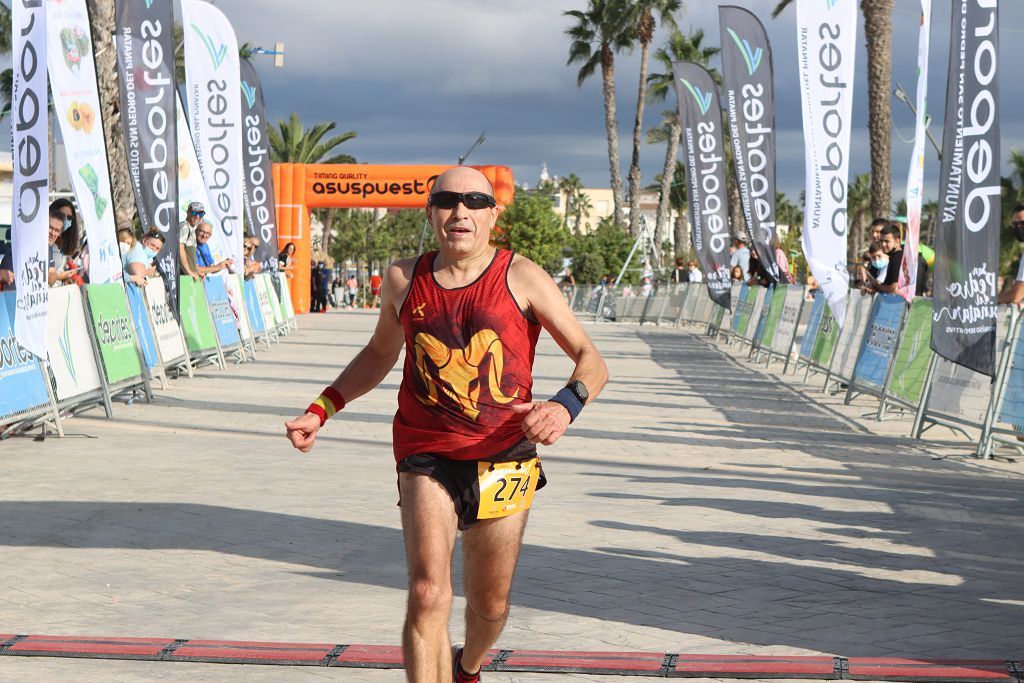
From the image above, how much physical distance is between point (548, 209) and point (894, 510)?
6420 centimetres

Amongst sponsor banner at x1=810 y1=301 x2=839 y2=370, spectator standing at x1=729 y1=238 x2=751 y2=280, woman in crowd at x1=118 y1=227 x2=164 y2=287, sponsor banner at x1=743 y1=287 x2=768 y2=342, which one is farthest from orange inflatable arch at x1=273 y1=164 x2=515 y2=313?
woman in crowd at x1=118 y1=227 x2=164 y2=287

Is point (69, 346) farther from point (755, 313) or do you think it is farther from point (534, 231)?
point (534, 231)

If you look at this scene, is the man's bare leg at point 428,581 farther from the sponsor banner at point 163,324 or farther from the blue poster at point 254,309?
the blue poster at point 254,309

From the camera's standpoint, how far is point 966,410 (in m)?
11.3

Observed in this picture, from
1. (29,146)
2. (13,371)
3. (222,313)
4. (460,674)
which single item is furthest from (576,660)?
(222,313)

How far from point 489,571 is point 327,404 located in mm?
794

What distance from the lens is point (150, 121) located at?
49.6 ft

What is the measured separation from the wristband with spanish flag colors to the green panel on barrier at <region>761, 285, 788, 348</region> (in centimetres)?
1645

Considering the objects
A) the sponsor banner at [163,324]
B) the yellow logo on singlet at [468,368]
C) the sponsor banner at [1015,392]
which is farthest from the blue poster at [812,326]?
the yellow logo on singlet at [468,368]

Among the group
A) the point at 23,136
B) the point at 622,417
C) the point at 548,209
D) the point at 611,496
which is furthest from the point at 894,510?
the point at 548,209

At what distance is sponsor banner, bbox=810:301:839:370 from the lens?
55.8 feet

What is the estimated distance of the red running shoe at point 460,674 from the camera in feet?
14.3

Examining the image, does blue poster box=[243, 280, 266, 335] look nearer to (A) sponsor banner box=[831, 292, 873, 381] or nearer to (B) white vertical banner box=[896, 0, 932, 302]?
(A) sponsor banner box=[831, 292, 873, 381]

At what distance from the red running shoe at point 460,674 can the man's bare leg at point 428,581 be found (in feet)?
1.18
